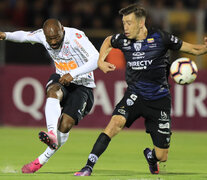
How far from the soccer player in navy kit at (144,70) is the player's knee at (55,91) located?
67 cm

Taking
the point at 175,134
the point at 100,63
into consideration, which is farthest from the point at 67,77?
the point at 175,134

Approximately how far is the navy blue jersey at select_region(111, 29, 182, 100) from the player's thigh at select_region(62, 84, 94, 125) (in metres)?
0.68

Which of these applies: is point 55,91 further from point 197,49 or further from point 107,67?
point 197,49

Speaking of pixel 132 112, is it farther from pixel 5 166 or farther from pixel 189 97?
pixel 189 97

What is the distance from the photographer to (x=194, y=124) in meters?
16.0

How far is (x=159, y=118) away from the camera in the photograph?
8.50 metres

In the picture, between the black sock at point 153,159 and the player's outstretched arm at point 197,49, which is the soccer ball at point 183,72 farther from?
the black sock at point 153,159

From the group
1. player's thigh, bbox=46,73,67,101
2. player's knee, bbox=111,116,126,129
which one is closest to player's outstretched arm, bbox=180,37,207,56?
player's knee, bbox=111,116,126,129

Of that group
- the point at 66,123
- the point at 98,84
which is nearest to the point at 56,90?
the point at 66,123

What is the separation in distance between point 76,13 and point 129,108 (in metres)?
9.22

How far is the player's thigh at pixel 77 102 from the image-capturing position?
28.1ft

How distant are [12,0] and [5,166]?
9046 millimetres

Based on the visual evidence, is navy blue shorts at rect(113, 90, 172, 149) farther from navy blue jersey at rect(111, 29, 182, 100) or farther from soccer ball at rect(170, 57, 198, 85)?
soccer ball at rect(170, 57, 198, 85)

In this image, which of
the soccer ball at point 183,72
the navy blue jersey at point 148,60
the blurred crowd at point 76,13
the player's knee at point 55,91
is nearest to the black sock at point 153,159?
the navy blue jersey at point 148,60
